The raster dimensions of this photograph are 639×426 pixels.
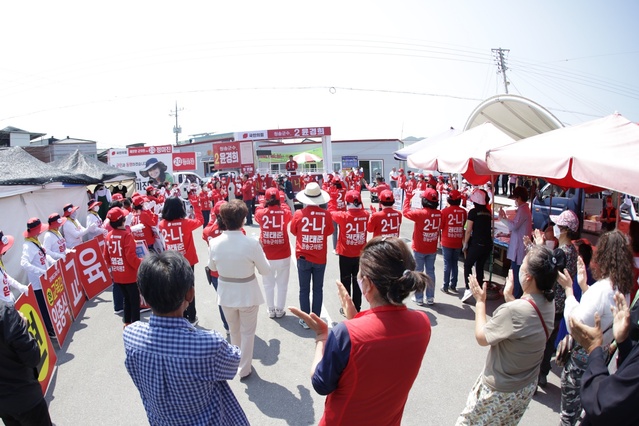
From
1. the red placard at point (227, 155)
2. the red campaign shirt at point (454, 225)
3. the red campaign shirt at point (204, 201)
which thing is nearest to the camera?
the red campaign shirt at point (454, 225)

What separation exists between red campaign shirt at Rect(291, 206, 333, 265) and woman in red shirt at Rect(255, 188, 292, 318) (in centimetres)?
29

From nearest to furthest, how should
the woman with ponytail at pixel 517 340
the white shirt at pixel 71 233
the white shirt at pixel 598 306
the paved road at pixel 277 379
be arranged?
the woman with ponytail at pixel 517 340 → the white shirt at pixel 598 306 → the paved road at pixel 277 379 → the white shirt at pixel 71 233

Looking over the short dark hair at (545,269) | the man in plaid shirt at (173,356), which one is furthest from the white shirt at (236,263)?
the short dark hair at (545,269)

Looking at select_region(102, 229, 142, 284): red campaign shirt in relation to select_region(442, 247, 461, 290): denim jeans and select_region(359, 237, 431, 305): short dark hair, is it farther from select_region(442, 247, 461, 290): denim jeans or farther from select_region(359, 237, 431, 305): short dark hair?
select_region(442, 247, 461, 290): denim jeans

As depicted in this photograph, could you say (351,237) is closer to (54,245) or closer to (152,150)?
(54,245)

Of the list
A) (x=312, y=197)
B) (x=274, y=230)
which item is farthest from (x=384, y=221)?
(x=274, y=230)

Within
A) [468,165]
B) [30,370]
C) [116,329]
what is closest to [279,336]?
[116,329]

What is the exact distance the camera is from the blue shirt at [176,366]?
1.79 m

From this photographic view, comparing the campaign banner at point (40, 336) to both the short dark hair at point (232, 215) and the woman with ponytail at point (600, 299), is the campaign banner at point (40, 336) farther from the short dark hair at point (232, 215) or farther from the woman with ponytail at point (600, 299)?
the woman with ponytail at point (600, 299)

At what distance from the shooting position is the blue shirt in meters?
1.79

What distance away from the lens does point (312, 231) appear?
5.25 metres

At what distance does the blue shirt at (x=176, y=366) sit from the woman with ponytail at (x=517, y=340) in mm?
1698

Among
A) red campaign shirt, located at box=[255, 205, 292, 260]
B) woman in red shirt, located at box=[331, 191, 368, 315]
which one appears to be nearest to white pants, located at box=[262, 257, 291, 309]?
red campaign shirt, located at box=[255, 205, 292, 260]

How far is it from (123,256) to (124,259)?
4 centimetres
